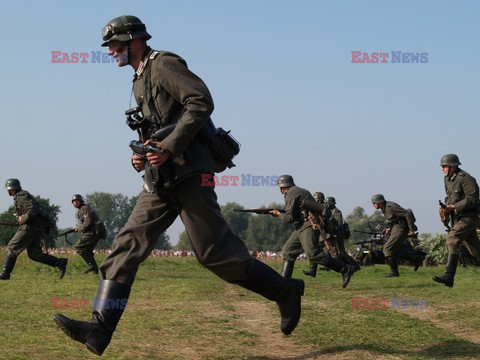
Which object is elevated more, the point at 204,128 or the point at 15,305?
the point at 204,128

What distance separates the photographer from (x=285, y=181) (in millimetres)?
15148

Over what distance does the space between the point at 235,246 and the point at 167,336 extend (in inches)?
84.4

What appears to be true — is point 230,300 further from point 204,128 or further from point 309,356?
point 204,128

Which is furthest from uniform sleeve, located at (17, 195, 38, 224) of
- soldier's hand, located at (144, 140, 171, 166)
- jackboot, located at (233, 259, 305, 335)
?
soldier's hand, located at (144, 140, 171, 166)

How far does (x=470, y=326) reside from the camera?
823cm

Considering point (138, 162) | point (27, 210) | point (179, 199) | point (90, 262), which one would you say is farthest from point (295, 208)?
point (138, 162)

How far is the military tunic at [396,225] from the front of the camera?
64.3 ft

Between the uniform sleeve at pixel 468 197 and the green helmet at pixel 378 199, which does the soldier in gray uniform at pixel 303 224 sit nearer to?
the uniform sleeve at pixel 468 197

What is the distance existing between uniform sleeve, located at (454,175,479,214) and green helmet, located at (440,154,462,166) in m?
0.31

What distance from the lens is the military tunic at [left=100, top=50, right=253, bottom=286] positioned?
5340 mm

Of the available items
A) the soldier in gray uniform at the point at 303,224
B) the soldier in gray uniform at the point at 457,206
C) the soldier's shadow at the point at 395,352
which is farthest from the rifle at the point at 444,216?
the soldier's shadow at the point at 395,352

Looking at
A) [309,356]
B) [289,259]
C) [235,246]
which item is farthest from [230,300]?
[235,246]

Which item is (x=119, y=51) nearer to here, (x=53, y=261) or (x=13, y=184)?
(x=13, y=184)

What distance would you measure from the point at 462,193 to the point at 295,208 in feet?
11.7
